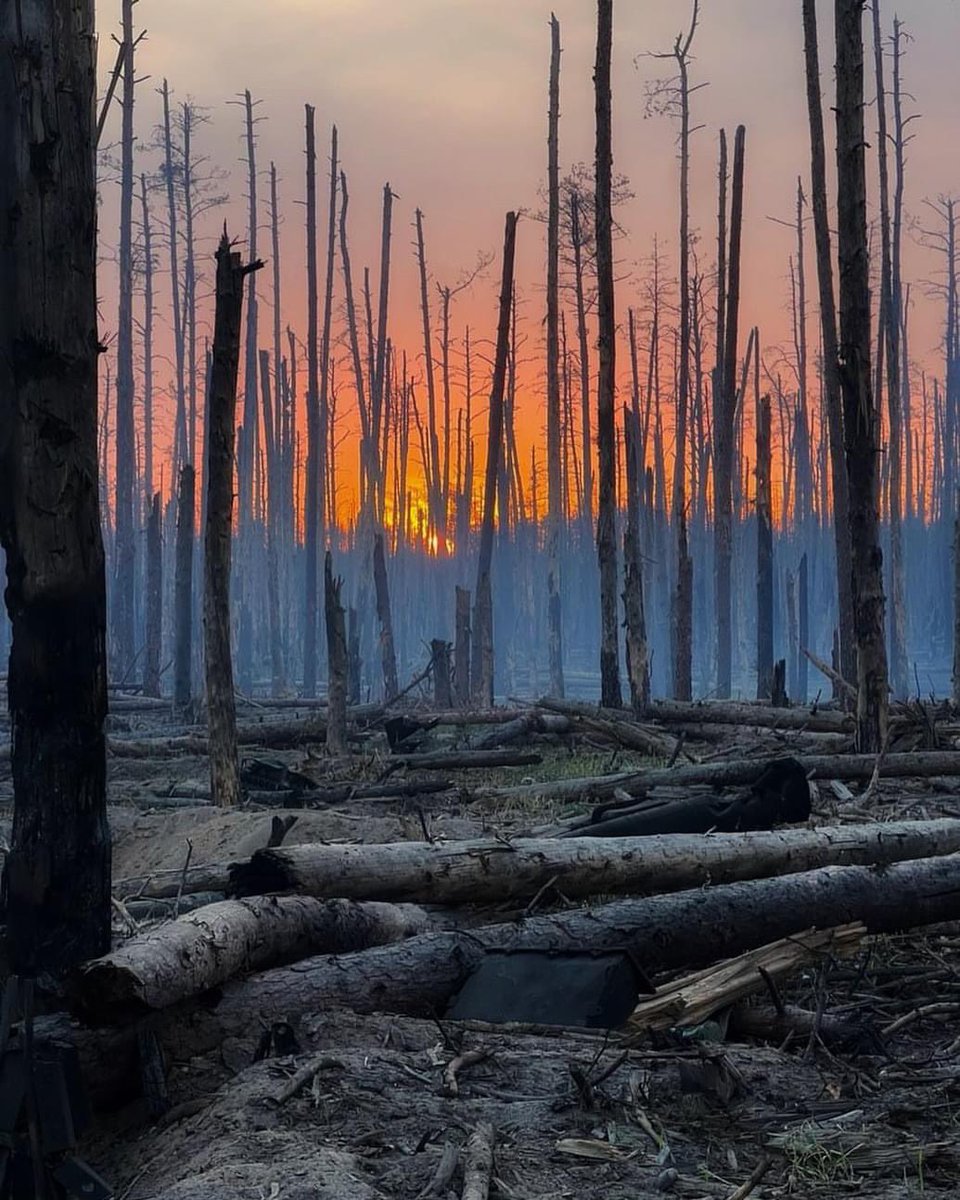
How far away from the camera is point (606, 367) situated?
17.7 m

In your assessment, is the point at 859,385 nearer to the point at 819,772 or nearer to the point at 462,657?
the point at 819,772

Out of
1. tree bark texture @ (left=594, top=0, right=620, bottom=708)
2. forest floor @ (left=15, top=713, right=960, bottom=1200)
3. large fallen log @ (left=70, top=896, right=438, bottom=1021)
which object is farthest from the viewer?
tree bark texture @ (left=594, top=0, right=620, bottom=708)

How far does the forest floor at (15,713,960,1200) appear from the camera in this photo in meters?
3.23

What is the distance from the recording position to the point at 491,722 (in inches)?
644

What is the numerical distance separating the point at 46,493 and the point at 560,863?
2879 millimetres

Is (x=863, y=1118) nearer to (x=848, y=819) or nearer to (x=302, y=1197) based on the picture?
(x=302, y=1197)

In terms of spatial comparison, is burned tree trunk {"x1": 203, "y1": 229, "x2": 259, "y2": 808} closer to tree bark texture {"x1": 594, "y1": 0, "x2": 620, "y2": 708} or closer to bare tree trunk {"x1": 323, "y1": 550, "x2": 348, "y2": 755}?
bare tree trunk {"x1": 323, "y1": 550, "x2": 348, "y2": 755}

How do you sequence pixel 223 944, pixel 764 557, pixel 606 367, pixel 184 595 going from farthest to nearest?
pixel 184 595 → pixel 764 557 → pixel 606 367 → pixel 223 944

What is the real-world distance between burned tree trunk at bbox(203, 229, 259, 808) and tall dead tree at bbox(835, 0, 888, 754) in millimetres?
4857

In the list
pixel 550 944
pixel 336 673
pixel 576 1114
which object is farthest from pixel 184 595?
pixel 576 1114

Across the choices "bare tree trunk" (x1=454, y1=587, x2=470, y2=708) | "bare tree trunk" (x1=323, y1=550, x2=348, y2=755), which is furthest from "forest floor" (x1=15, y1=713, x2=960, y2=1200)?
"bare tree trunk" (x1=454, y1=587, x2=470, y2=708)

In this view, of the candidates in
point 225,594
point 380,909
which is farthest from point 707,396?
point 380,909

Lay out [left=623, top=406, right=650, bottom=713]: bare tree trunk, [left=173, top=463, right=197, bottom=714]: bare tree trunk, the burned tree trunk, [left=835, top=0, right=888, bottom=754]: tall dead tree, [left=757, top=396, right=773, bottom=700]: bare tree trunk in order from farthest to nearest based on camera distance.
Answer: [left=757, top=396, right=773, bottom=700]: bare tree trunk, [left=173, top=463, right=197, bottom=714]: bare tree trunk, [left=623, top=406, right=650, bottom=713]: bare tree trunk, [left=835, top=0, right=888, bottom=754]: tall dead tree, the burned tree trunk

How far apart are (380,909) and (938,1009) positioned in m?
2.19
